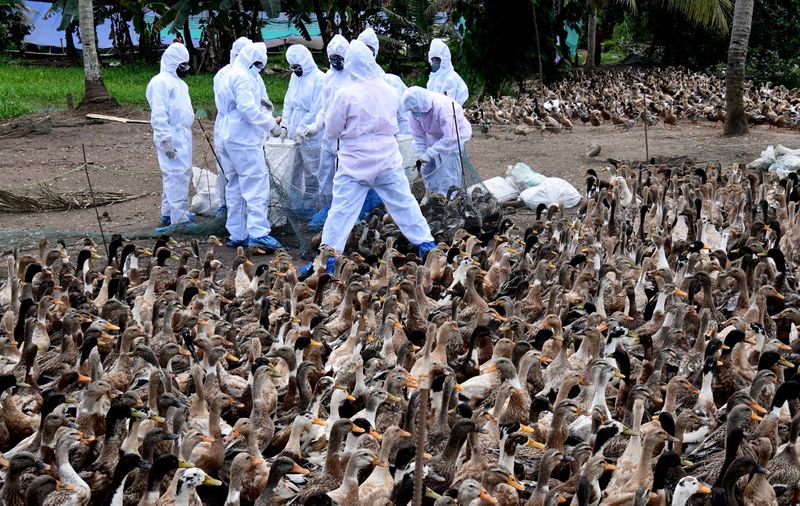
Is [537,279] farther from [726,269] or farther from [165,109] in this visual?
[165,109]

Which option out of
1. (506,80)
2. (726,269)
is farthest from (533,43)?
(726,269)

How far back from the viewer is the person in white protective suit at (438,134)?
12.7 meters

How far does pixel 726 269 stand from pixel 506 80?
57.6 ft

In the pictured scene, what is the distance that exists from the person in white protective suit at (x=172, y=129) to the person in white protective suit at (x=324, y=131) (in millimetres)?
1651

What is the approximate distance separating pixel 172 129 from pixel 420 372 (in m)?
6.78

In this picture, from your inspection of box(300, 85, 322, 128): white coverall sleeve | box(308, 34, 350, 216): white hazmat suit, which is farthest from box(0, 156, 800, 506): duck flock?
box(300, 85, 322, 128): white coverall sleeve

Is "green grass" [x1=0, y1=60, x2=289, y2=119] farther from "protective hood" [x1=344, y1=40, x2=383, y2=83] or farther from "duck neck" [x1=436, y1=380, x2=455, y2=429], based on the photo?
"duck neck" [x1=436, y1=380, x2=455, y2=429]

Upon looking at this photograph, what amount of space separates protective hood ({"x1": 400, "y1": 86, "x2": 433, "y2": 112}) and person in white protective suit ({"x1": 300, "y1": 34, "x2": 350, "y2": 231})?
935 millimetres

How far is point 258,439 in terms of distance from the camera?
6.48 m

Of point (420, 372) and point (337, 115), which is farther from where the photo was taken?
point (337, 115)

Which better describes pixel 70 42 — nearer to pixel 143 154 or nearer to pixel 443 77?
pixel 143 154

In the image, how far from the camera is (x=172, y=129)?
507 inches

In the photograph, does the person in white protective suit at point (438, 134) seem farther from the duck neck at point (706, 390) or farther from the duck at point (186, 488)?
the duck at point (186, 488)

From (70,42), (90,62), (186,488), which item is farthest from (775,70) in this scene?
(70,42)
